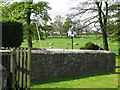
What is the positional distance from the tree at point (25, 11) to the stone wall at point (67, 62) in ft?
35.7

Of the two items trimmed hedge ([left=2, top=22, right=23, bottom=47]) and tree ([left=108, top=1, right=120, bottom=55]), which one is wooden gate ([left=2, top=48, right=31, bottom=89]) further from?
tree ([left=108, top=1, right=120, bottom=55])

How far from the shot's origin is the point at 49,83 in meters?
9.70

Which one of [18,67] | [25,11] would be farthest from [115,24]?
[18,67]

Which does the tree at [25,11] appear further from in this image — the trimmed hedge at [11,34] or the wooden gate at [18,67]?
the wooden gate at [18,67]

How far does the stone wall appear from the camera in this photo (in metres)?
10.7

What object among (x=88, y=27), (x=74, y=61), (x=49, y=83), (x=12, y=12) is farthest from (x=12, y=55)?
(x=88, y=27)

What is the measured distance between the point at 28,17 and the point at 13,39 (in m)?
6.00

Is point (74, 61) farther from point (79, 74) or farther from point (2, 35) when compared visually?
point (2, 35)

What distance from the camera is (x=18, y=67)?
7.82 metres

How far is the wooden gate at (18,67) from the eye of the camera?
286 inches

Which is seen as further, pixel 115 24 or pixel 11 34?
pixel 115 24

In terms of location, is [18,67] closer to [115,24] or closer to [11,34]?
[11,34]

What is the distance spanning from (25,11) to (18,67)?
15.8 m

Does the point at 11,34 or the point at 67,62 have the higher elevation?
the point at 11,34
